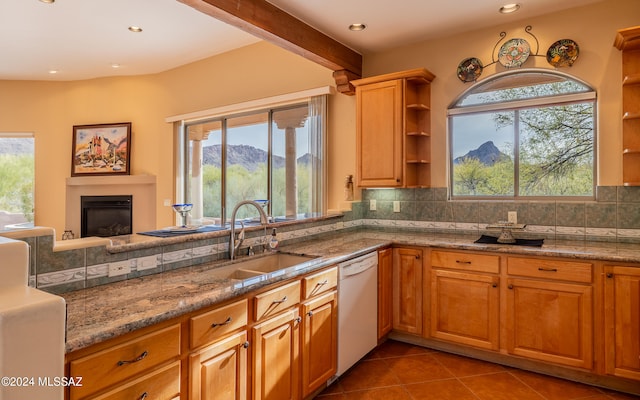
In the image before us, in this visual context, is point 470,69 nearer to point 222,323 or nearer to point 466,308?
point 466,308

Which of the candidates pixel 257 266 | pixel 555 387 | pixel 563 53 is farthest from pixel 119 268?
pixel 563 53

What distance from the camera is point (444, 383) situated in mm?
2648

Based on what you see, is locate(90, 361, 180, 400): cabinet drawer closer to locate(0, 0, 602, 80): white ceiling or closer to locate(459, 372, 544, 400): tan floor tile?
locate(459, 372, 544, 400): tan floor tile

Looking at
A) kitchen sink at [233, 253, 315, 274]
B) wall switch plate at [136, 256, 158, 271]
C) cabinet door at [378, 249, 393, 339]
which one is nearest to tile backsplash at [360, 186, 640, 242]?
cabinet door at [378, 249, 393, 339]

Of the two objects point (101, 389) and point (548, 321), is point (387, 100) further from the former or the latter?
point (101, 389)

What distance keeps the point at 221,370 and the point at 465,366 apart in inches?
79.8

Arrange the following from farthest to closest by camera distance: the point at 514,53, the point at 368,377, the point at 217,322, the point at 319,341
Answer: the point at 514,53 < the point at 368,377 < the point at 319,341 < the point at 217,322

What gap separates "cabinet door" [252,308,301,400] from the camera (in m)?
1.88

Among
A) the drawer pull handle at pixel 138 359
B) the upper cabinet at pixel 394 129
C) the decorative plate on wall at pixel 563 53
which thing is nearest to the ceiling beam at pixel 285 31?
the upper cabinet at pixel 394 129

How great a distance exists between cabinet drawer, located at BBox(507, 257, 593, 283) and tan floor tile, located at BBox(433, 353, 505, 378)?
0.75m

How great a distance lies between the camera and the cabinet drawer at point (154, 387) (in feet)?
4.27

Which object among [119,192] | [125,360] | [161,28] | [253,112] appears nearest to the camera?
[125,360]

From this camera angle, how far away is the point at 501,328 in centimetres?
279

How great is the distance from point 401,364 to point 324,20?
9.23 ft
